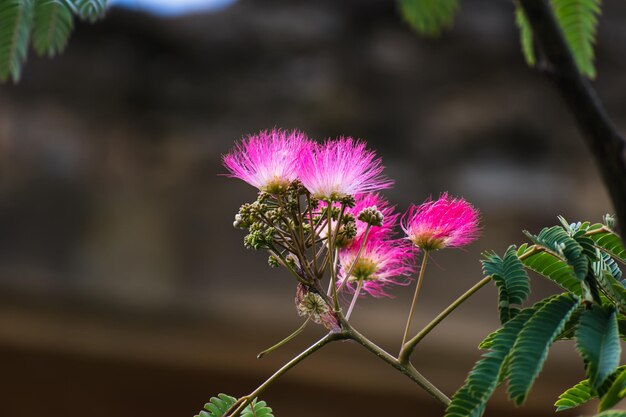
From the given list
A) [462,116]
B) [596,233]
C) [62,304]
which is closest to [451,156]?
[462,116]

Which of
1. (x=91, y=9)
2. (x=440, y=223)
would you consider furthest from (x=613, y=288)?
(x=91, y=9)

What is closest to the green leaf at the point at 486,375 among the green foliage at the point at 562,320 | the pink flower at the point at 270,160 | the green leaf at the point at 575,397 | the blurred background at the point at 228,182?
the green foliage at the point at 562,320

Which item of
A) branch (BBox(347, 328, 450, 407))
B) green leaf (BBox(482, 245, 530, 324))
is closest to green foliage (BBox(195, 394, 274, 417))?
branch (BBox(347, 328, 450, 407))

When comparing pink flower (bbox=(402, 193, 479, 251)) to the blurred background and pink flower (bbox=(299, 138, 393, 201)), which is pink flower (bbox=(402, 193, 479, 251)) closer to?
pink flower (bbox=(299, 138, 393, 201))

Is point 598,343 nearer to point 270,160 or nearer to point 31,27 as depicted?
point 270,160

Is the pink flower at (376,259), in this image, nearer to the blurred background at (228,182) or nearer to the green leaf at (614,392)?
the green leaf at (614,392)

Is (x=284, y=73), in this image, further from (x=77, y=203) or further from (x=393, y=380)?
(x=393, y=380)
